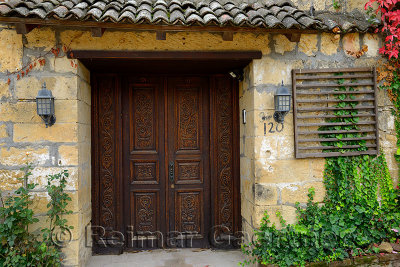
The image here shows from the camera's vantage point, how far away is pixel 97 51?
129 inches

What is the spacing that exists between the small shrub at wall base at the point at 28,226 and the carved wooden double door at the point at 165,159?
870mm

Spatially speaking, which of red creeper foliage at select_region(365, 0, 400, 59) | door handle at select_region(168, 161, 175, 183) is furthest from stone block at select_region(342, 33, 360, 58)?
door handle at select_region(168, 161, 175, 183)

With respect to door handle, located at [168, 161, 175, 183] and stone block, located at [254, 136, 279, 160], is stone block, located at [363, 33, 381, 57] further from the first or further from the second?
door handle, located at [168, 161, 175, 183]

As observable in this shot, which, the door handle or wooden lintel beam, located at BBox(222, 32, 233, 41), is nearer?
wooden lintel beam, located at BBox(222, 32, 233, 41)

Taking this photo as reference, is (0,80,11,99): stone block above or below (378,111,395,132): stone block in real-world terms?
above

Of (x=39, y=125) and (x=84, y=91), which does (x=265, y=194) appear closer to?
(x=84, y=91)

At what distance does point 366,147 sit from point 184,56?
247cm

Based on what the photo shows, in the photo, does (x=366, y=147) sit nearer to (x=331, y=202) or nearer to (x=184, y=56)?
(x=331, y=202)

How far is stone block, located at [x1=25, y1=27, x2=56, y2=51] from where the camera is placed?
3.22 m

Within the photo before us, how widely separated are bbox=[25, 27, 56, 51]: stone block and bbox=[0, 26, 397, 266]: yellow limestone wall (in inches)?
0.4

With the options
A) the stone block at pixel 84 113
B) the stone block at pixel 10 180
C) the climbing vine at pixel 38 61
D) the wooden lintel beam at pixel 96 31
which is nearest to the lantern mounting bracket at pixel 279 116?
the wooden lintel beam at pixel 96 31

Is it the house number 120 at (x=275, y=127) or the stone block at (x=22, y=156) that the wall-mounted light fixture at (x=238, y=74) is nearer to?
the house number 120 at (x=275, y=127)

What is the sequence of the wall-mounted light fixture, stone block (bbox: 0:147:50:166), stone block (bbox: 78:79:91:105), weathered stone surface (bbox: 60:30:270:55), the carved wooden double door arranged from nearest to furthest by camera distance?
1. stone block (bbox: 0:147:50:166)
2. weathered stone surface (bbox: 60:30:270:55)
3. stone block (bbox: 78:79:91:105)
4. the wall-mounted light fixture
5. the carved wooden double door

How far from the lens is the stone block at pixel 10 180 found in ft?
10.4
